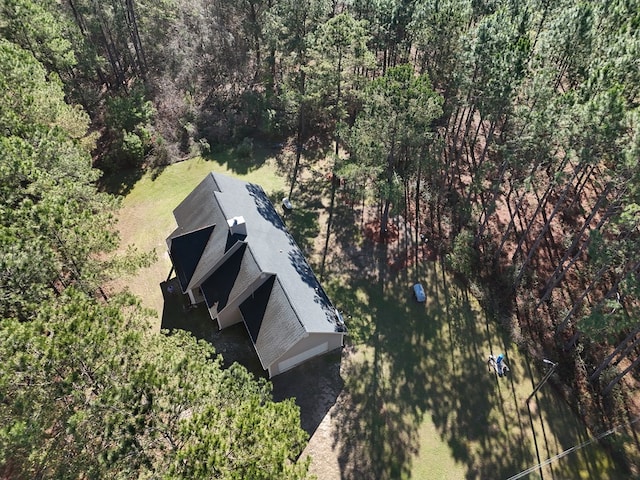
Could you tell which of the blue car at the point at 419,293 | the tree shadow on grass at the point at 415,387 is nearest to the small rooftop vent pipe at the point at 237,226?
the tree shadow on grass at the point at 415,387

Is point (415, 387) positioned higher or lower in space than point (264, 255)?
lower

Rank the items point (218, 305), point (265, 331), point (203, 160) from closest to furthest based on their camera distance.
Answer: point (265, 331) < point (218, 305) < point (203, 160)

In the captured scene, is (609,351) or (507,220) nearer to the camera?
(609,351)

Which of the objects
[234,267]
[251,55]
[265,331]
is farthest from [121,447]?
[251,55]

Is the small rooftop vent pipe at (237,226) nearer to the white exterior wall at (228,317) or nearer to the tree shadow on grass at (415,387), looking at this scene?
the white exterior wall at (228,317)

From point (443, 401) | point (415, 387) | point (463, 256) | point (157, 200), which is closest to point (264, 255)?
point (415, 387)

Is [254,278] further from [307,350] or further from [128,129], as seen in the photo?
[128,129]

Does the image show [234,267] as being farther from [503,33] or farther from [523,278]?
[503,33]

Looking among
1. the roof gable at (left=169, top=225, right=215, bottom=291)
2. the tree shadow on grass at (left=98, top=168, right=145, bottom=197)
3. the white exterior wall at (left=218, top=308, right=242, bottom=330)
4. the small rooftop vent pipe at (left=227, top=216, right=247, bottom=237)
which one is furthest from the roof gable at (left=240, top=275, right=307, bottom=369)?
the tree shadow on grass at (left=98, top=168, right=145, bottom=197)
